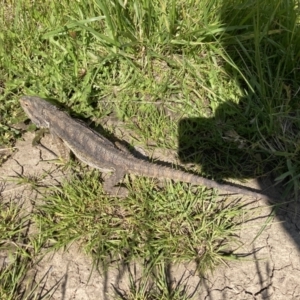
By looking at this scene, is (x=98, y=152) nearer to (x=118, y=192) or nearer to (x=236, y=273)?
(x=118, y=192)

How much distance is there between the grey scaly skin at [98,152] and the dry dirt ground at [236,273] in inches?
12.1

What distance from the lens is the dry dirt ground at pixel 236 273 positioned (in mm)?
3088

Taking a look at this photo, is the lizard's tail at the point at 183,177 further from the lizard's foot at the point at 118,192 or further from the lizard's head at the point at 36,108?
the lizard's head at the point at 36,108

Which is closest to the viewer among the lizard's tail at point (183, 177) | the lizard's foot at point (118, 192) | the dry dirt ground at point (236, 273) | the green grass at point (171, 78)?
the dry dirt ground at point (236, 273)

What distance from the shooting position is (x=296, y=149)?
362 centimetres

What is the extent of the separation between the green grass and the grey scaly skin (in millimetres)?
125

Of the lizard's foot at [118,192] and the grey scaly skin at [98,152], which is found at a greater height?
the grey scaly skin at [98,152]

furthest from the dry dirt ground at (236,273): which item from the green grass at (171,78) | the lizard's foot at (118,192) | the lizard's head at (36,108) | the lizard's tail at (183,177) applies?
the lizard's head at (36,108)

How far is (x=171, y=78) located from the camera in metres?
4.06

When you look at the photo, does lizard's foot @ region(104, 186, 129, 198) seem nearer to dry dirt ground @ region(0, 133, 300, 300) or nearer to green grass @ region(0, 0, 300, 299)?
green grass @ region(0, 0, 300, 299)

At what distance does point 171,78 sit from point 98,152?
1067mm

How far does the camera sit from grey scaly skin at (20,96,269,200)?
347 centimetres

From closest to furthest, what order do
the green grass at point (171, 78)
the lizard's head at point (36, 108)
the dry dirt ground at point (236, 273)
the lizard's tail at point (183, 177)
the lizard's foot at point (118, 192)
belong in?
the dry dirt ground at point (236, 273), the lizard's tail at point (183, 177), the lizard's foot at point (118, 192), the green grass at point (171, 78), the lizard's head at point (36, 108)

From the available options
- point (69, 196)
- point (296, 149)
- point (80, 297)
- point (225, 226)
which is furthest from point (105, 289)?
point (296, 149)
